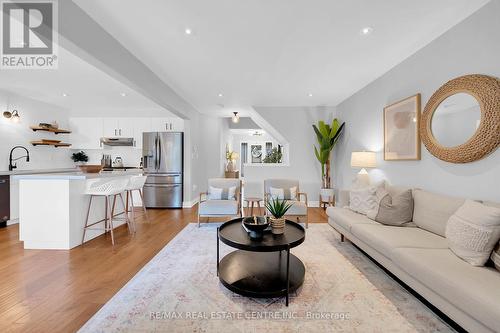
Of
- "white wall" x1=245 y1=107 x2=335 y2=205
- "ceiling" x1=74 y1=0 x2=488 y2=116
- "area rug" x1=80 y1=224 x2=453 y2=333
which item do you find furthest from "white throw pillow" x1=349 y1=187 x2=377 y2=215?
"white wall" x1=245 y1=107 x2=335 y2=205

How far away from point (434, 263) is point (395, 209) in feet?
3.48

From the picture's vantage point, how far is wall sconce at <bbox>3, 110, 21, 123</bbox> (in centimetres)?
426

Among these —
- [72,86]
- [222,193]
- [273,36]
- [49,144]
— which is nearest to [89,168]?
[72,86]

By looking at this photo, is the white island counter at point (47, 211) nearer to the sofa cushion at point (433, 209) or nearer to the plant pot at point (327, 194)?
the sofa cushion at point (433, 209)

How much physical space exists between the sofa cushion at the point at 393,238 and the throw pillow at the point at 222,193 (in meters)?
2.32

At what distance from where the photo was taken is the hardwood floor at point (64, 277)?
5.71ft

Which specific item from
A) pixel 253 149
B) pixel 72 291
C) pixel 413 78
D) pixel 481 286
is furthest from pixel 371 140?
pixel 253 149

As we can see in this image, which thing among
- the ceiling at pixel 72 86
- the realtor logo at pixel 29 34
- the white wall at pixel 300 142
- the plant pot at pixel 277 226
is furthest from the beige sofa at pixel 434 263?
the ceiling at pixel 72 86

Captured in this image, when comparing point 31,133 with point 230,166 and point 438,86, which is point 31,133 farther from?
point 438,86

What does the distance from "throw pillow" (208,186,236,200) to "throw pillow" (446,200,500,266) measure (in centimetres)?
318

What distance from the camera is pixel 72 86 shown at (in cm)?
412

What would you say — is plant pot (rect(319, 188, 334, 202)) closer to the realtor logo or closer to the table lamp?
the table lamp

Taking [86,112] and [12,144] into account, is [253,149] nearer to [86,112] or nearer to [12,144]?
[86,112]

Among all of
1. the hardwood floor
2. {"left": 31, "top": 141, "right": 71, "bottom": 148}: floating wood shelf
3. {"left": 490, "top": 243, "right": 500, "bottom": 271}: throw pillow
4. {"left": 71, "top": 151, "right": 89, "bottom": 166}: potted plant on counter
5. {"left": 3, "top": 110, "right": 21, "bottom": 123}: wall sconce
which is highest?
{"left": 3, "top": 110, "right": 21, "bottom": 123}: wall sconce
